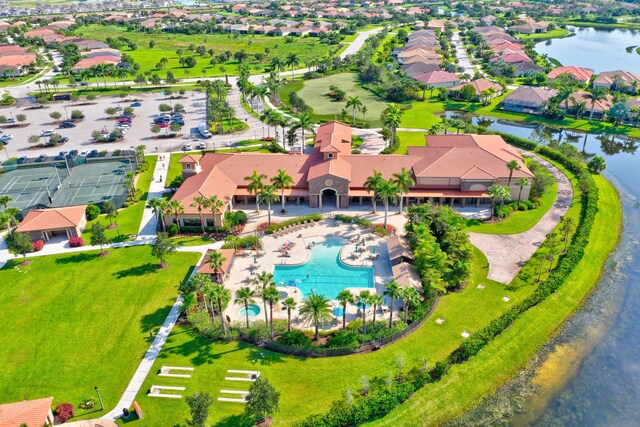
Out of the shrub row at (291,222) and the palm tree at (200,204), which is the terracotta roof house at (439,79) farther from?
the palm tree at (200,204)

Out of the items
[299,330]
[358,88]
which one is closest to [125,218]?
[299,330]

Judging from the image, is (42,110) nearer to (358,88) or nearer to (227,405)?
(358,88)

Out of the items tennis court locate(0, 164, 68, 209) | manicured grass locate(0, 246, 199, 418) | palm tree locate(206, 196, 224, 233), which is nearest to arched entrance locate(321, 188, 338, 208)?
palm tree locate(206, 196, 224, 233)

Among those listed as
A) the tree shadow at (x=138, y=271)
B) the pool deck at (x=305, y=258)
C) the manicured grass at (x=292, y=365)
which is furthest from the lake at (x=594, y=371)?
the tree shadow at (x=138, y=271)

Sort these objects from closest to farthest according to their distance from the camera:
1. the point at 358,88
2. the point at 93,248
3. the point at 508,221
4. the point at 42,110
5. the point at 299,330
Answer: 1. the point at 299,330
2. the point at 93,248
3. the point at 508,221
4. the point at 42,110
5. the point at 358,88

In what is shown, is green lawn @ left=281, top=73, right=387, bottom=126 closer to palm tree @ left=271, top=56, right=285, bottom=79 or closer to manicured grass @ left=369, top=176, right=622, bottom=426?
palm tree @ left=271, top=56, right=285, bottom=79
